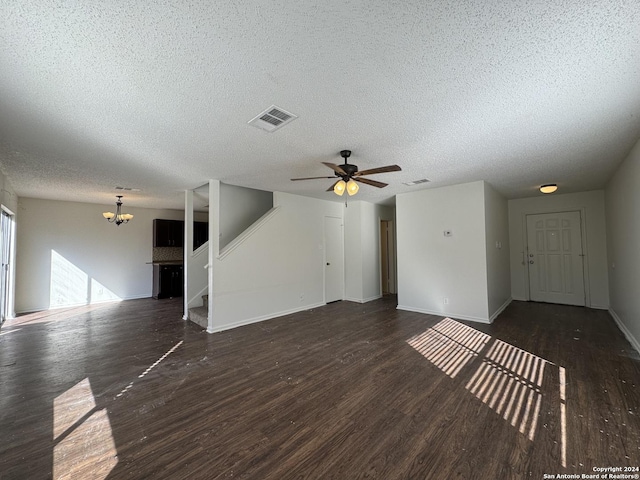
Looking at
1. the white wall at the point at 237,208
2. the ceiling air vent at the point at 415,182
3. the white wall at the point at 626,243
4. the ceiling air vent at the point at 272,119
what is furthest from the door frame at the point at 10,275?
the white wall at the point at 626,243

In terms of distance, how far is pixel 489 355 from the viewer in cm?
325

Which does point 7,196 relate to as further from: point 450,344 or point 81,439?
point 450,344

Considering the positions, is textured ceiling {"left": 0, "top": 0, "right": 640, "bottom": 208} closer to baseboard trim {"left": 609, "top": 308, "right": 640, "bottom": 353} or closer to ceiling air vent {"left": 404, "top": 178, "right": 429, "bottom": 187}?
ceiling air vent {"left": 404, "top": 178, "right": 429, "bottom": 187}

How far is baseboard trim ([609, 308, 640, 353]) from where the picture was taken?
10.8 ft

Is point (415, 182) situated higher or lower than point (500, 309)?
higher

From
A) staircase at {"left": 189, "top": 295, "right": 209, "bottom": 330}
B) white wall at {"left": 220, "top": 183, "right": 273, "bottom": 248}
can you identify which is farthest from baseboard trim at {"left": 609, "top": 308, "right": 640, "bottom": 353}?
white wall at {"left": 220, "top": 183, "right": 273, "bottom": 248}

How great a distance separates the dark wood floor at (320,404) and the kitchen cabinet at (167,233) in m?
3.79

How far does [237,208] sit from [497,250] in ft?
17.6

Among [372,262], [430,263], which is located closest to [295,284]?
[372,262]

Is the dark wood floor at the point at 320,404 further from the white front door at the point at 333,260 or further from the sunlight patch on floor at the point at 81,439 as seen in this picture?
the white front door at the point at 333,260

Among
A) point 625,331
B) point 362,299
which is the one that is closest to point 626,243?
point 625,331

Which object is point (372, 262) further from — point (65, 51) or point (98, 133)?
point (65, 51)

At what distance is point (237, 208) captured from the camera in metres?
5.61

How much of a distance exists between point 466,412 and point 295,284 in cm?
387
